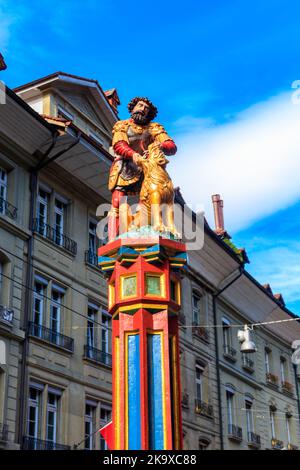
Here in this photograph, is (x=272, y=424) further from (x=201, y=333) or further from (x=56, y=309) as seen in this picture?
(x=56, y=309)

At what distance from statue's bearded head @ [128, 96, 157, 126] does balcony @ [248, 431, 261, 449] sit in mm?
23532

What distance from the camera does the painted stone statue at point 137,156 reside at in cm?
921

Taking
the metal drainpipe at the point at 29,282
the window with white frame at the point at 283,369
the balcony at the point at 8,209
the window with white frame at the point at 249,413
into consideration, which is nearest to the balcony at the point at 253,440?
the window with white frame at the point at 249,413

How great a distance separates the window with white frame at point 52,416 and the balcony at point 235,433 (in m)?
11.0

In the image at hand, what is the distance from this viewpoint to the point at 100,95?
84.7 ft


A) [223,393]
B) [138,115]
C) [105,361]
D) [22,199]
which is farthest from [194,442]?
[138,115]

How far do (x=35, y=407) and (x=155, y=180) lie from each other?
11874mm

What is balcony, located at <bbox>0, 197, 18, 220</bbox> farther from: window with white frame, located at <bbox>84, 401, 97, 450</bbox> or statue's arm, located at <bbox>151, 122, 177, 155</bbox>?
statue's arm, located at <bbox>151, 122, 177, 155</bbox>

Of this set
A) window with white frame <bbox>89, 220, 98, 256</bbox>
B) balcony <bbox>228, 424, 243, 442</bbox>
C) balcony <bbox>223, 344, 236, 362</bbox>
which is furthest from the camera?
balcony <bbox>223, 344, 236, 362</bbox>

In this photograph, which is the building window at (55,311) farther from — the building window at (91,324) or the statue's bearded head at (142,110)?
the statue's bearded head at (142,110)

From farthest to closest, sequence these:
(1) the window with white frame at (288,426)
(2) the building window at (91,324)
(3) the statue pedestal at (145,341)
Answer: (1) the window with white frame at (288,426) < (2) the building window at (91,324) < (3) the statue pedestal at (145,341)

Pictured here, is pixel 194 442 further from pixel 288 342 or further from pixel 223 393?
pixel 288 342

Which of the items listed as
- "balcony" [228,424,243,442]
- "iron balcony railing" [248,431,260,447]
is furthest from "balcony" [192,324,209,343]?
"iron balcony railing" [248,431,260,447]

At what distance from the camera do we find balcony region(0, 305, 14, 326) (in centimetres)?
1866
